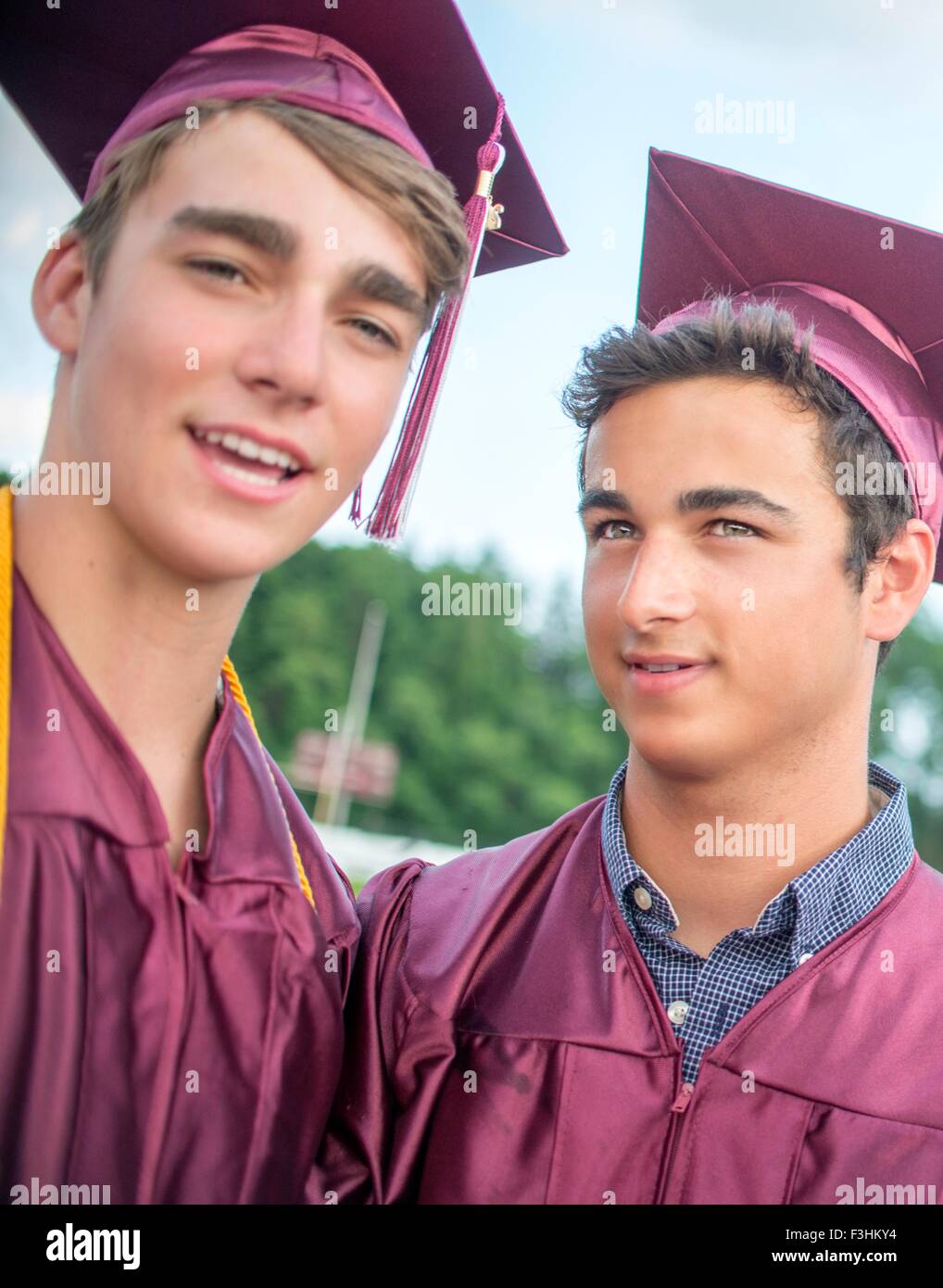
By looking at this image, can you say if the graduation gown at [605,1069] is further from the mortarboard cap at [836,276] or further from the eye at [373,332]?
the eye at [373,332]

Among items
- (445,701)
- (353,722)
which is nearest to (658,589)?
(353,722)

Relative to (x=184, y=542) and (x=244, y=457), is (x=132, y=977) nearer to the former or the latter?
(x=184, y=542)

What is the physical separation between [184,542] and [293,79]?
2.23 feet

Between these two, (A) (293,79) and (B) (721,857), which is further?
(B) (721,857)

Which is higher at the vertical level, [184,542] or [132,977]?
[184,542]

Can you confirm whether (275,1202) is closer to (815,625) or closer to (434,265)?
(815,625)

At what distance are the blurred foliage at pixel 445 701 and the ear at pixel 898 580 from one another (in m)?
31.6

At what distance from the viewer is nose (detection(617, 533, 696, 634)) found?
2.12 metres

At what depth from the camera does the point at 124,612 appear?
5.75 ft

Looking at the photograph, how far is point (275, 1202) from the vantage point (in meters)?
1.88
